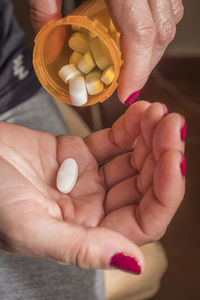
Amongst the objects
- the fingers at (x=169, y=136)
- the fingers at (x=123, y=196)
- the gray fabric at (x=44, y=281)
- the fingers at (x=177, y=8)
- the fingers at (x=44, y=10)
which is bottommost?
the gray fabric at (x=44, y=281)

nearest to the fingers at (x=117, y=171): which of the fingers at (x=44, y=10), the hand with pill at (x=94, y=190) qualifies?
the hand with pill at (x=94, y=190)

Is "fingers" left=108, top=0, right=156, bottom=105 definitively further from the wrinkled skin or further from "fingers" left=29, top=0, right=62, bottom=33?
"fingers" left=29, top=0, right=62, bottom=33

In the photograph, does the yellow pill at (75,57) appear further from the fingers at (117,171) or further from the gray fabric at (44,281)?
the gray fabric at (44,281)

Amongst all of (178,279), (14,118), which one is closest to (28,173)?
(14,118)

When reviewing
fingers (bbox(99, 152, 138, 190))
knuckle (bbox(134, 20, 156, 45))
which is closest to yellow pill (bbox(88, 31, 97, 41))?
knuckle (bbox(134, 20, 156, 45))

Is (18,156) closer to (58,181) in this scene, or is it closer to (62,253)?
(58,181)

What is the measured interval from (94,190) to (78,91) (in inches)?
7.7

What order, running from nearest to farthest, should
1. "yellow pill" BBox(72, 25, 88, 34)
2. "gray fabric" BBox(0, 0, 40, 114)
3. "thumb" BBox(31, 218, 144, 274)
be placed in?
1. "thumb" BBox(31, 218, 144, 274)
2. "yellow pill" BBox(72, 25, 88, 34)
3. "gray fabric" BBox(0, 0, 40, 114)

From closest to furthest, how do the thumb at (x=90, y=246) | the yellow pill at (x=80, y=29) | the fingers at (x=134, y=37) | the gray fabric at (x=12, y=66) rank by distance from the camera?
1. the thumb at (x=90, y=246)
2. the fingers at (x=134, y=37)
3. the yellow pill at (x=80, y=29)
4. the gray fabric at (x=12, y=66)

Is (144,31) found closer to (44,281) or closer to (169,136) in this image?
(169,136)

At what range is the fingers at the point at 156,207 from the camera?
0.56 m

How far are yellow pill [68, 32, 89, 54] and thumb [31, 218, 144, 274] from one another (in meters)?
0.37

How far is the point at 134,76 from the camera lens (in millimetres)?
699

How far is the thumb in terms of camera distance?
548mm
